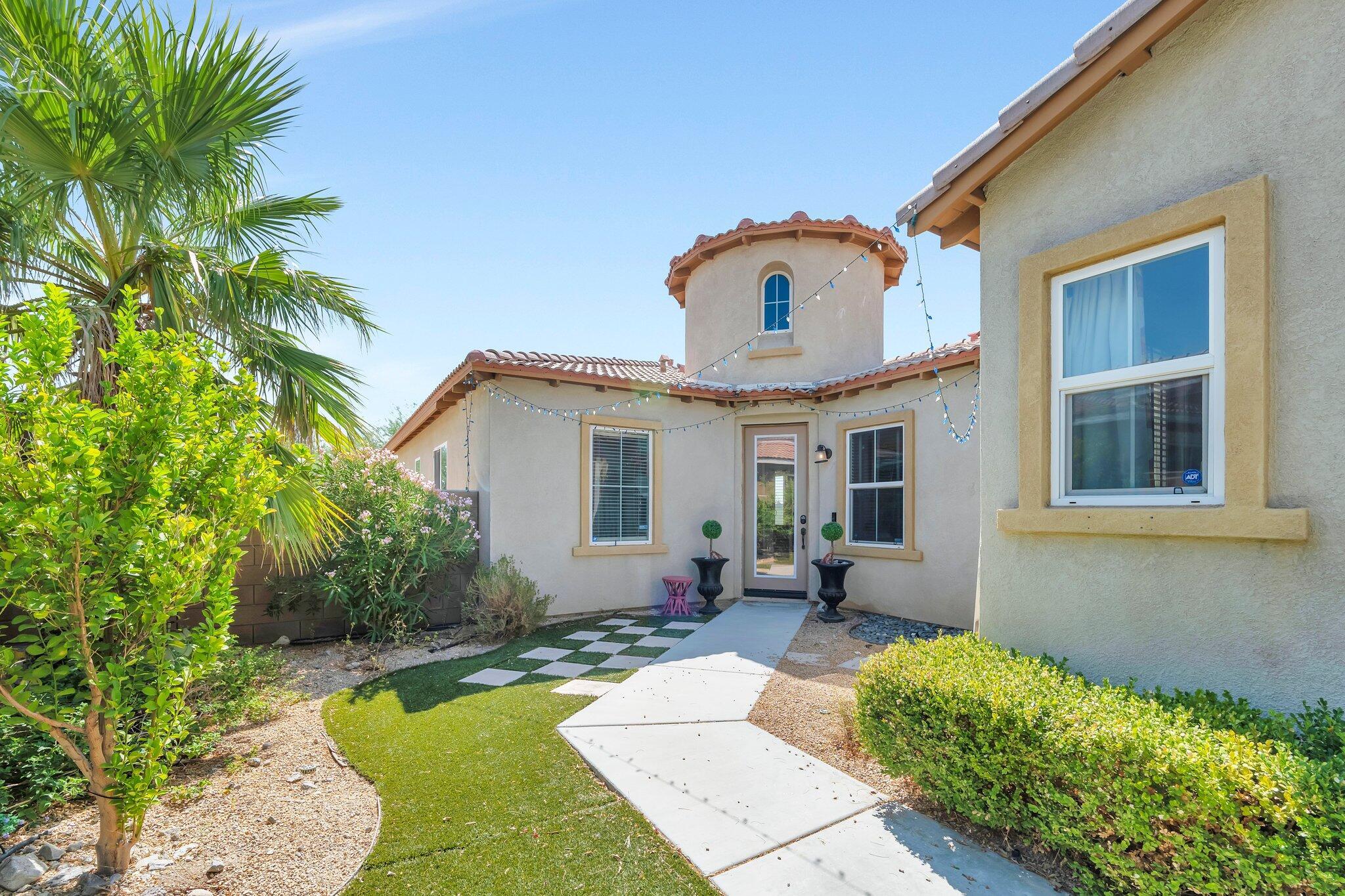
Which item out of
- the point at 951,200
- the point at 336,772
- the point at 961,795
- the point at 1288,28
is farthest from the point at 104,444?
the point at 1288,28

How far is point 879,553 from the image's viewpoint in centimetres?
954

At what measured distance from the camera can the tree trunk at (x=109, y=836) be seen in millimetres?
2766

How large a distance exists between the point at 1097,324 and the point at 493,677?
6018 mm

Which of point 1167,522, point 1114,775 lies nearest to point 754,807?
point 1114,775

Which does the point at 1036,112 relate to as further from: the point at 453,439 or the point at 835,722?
the point at 453,439

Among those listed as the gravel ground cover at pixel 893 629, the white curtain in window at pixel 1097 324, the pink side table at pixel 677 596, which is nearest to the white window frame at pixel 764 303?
the pink side table at pixel 677 596

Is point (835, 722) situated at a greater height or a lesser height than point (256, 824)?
lesser

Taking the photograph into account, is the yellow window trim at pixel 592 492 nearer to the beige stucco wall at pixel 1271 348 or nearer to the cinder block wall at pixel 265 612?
the cinder block wall at pixel 265 612

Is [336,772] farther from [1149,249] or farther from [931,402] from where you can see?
[931,402]

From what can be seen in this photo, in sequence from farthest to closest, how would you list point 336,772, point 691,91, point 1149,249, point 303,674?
1. point 691,91
2. point 303,674
3. point 336,772
4. point 1149,249

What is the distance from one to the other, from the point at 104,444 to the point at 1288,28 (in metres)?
6.13

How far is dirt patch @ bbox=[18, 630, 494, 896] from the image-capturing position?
9.51 feet

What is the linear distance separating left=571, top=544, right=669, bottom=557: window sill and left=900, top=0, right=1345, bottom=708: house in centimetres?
612

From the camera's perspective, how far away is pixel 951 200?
4.69 meters
